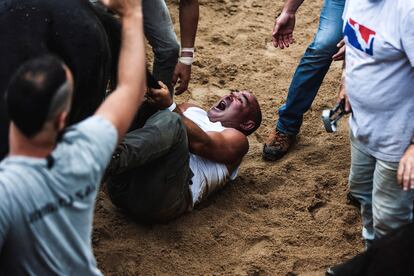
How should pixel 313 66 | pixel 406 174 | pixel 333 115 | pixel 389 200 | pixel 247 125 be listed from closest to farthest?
1. pixel 406 174
2. pixel 389 200
3. pixel 333 115
4. pixel 313 66
5. pixel 247 125

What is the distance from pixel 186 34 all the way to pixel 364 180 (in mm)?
1536

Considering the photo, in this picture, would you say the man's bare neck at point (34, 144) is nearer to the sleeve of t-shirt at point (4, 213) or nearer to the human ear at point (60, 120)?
the human ear at point (60, 120)

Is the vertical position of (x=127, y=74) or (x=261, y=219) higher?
(x=127, y=74)

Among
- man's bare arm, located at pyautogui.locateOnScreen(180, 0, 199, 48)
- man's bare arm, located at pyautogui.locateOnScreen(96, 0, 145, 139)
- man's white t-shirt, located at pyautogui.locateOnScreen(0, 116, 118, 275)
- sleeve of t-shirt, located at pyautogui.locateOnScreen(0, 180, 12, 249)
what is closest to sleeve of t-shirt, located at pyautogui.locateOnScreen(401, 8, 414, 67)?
man's bare arm, located at pyautogui.locateOnScreen(96, 0, 145, 139)

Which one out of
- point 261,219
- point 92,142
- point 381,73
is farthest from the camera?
point 261,219

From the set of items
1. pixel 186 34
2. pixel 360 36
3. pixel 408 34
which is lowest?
pixel 186 34

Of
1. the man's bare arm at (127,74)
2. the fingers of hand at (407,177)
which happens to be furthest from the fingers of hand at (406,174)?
the man's bare arm at (127,74)

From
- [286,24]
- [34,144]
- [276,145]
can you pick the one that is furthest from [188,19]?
[34,144]

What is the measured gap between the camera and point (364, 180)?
10.9ft

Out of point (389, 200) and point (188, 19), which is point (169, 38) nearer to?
point (188, 19)

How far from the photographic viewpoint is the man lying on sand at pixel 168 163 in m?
3.62

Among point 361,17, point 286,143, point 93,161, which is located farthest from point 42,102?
point 286,143

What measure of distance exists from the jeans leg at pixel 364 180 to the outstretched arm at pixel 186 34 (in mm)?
1364

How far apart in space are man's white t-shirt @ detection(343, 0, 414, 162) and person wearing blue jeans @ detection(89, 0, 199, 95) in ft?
4.55
